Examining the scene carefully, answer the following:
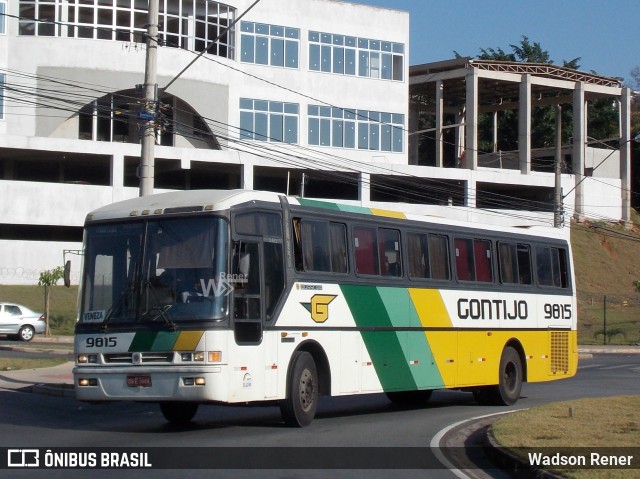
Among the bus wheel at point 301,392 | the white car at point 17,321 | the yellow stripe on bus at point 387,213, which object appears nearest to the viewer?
the bus wheel at point 301,392

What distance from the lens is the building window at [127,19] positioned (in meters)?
51.0

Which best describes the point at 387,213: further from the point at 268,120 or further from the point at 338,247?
the point at 268,120

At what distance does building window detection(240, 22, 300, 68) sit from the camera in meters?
55.7

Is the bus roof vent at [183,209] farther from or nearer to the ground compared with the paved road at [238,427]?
farther from the ground

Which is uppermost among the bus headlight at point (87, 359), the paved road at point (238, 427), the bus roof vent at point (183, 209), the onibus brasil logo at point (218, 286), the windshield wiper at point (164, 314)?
the bus roof vent at point (183, 209)

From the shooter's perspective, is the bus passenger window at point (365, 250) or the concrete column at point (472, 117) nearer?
the bus passenger window at point (365, 250)

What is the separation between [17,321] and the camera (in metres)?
40.1

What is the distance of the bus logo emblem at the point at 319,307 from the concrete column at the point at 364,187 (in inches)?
1679

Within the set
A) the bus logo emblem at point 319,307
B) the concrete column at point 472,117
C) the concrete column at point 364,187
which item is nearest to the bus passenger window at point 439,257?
the bus logo emblem at point 319,307

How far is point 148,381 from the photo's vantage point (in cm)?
1359

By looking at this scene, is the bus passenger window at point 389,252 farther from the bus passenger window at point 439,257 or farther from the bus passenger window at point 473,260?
the bus passenger window at point 473,260

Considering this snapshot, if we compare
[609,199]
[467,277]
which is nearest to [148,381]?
[467,277]

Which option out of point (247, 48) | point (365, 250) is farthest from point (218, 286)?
point (247, 48)

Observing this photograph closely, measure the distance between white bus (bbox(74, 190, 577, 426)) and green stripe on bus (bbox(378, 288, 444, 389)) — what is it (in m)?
0.02
